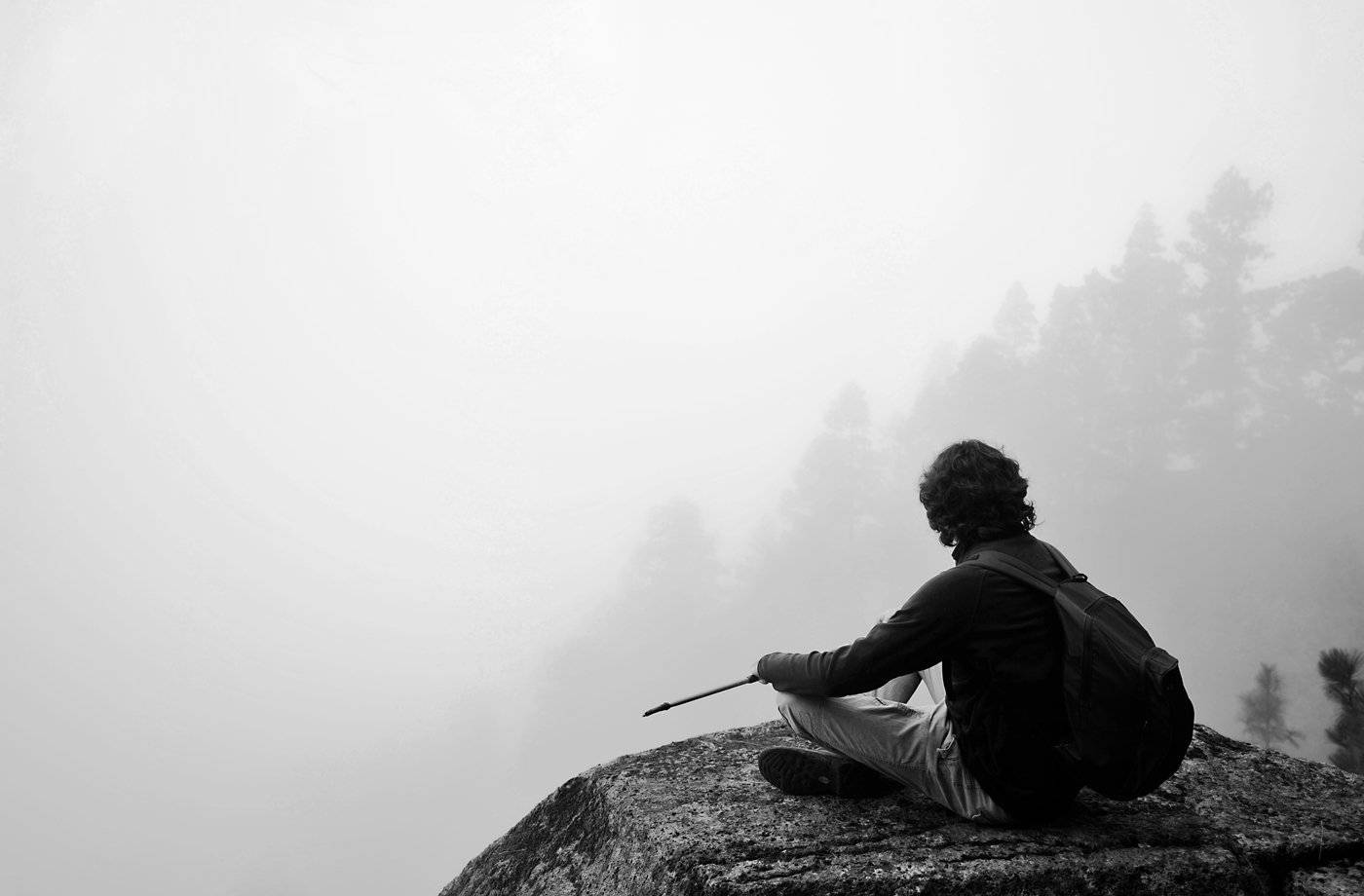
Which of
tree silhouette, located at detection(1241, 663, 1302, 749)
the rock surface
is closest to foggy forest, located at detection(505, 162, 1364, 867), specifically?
tree silhouette, located at detection(1241, 663, 1302, 749)

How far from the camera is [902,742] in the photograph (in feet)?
9.94

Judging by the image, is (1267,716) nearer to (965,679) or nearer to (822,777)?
(822,777)

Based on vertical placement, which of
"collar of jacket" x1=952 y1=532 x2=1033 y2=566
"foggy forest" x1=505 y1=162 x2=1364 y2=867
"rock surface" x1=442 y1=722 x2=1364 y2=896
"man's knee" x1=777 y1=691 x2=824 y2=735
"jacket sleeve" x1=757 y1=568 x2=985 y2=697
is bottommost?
"foggy forest" x1=505 y1=162 x2=1364 y2=867

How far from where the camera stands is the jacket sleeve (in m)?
2.68

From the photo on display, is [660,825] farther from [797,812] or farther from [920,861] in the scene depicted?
[920,861]

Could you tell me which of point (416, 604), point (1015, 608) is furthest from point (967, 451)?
point (416, 604)

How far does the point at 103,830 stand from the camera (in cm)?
9681

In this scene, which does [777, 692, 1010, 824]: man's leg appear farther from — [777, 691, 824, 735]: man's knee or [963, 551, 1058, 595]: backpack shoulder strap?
[963, 551, 1058, 595]: backpack shoulder strap

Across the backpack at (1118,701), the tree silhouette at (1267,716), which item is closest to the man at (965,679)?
the backpack at (1118,701)

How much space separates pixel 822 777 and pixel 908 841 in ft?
1.81

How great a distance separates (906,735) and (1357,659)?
10.4 metres

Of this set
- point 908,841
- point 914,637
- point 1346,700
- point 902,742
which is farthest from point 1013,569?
point 1346,700

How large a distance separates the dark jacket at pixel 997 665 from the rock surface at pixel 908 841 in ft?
0.68

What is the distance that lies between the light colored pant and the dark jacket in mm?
100
